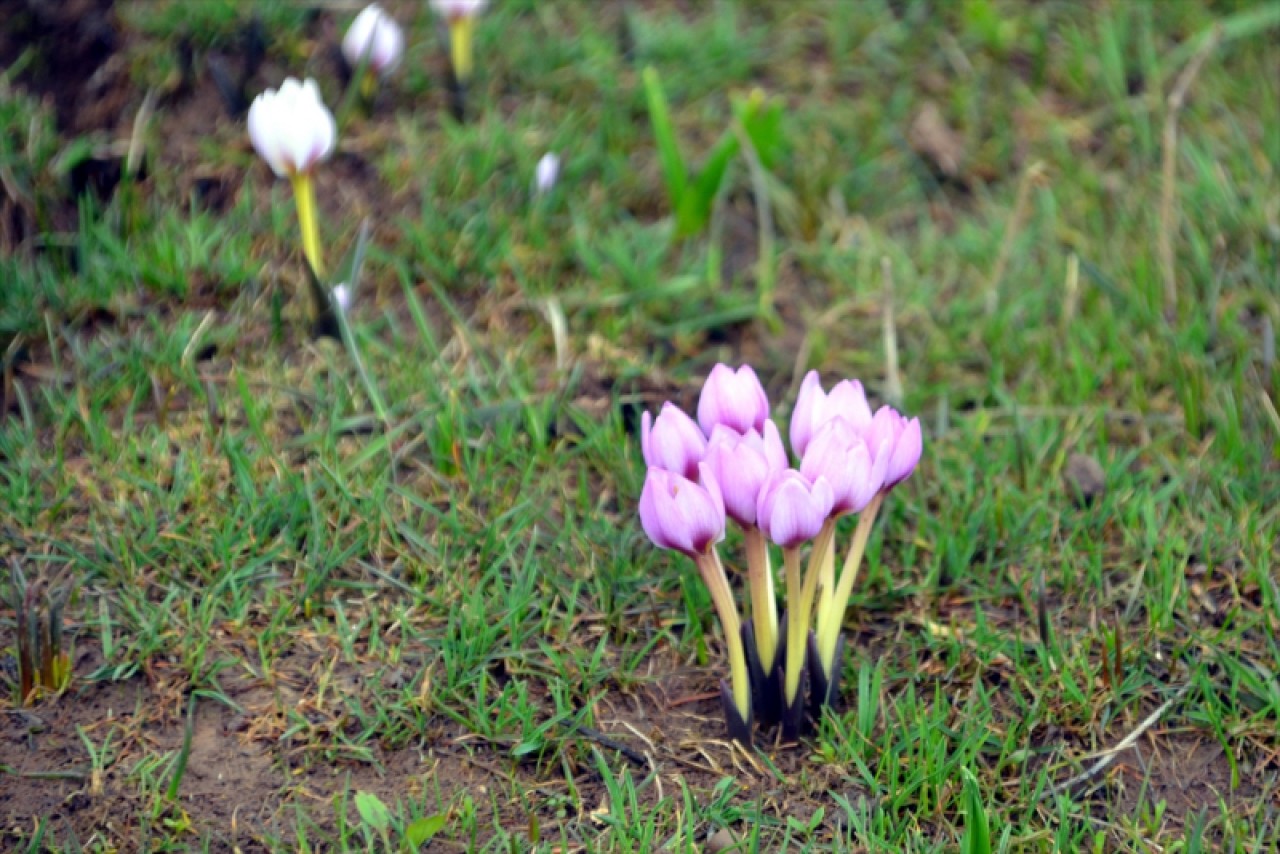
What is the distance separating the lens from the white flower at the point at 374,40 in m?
2.83

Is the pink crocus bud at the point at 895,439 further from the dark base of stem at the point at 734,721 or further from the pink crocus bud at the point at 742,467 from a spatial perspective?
the dark base of stem at the point at 734,721

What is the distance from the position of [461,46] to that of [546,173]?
0.41m

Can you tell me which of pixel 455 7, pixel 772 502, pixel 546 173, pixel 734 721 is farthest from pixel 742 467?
pixel 455 7

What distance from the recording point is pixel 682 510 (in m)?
1.65

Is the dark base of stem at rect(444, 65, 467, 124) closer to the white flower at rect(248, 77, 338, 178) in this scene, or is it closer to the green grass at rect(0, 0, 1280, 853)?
the green grass at rect(0, 0, 1280, 853)

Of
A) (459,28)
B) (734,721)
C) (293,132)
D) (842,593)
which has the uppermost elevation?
(293,132)

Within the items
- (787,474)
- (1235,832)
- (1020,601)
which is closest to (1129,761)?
(1235,832)

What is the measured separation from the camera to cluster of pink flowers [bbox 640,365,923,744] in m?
1.66

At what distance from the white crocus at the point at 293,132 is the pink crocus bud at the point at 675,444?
90 cm

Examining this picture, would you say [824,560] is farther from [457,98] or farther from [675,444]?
[457,98]

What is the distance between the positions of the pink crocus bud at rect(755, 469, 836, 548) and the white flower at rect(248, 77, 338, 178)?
113cm

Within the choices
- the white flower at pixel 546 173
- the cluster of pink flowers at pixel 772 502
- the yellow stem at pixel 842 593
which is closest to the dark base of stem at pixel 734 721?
the cluster of pink flowers at pixel 772 502

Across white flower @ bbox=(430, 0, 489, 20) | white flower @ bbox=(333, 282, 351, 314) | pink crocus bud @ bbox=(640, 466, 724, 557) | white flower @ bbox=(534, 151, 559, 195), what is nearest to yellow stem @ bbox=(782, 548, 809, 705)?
pink crocus bud @ bbox=(640, 466, 724, 557)

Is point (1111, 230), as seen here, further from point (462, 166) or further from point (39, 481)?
point (39, 481)
